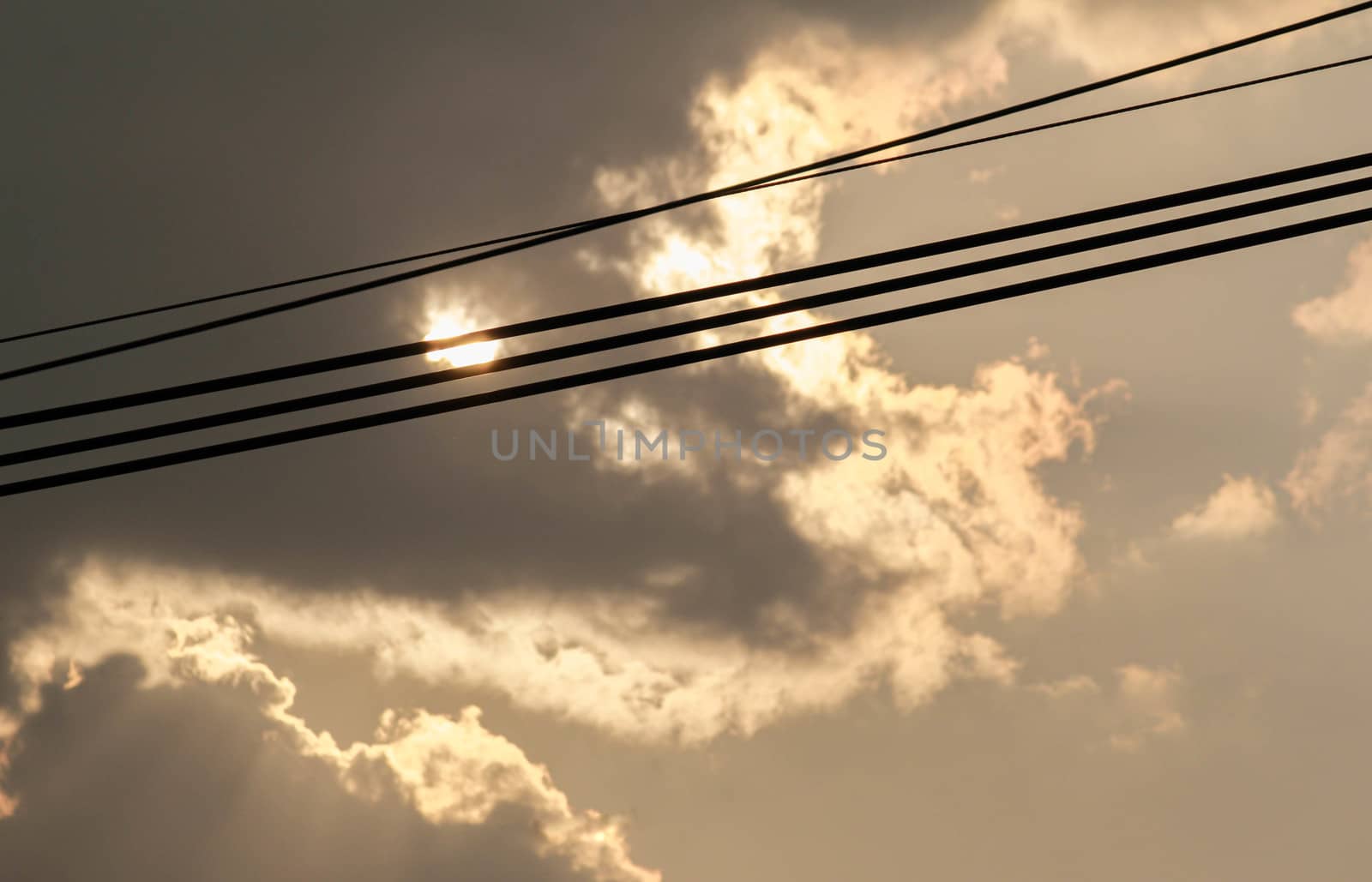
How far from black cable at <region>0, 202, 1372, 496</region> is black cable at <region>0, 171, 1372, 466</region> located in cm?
14

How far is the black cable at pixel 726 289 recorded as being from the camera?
6406 millimetres

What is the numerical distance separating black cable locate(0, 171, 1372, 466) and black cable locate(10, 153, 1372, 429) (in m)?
0.10

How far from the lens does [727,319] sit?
22.1 feet

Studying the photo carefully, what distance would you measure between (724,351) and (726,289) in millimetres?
427

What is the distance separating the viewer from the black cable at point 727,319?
21.2ft

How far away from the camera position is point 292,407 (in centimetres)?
682

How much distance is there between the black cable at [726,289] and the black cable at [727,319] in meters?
0.10

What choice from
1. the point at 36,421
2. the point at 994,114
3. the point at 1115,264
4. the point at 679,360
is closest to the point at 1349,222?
the point at 1115,264

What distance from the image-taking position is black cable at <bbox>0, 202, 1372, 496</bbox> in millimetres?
6719

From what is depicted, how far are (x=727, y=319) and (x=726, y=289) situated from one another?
166mm

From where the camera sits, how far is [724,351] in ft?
23.0

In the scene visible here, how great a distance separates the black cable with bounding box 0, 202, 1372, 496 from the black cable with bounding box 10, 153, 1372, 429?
0.30 metres

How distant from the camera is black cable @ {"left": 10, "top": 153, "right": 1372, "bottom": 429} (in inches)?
252

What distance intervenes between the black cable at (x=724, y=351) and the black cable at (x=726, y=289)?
301mm
